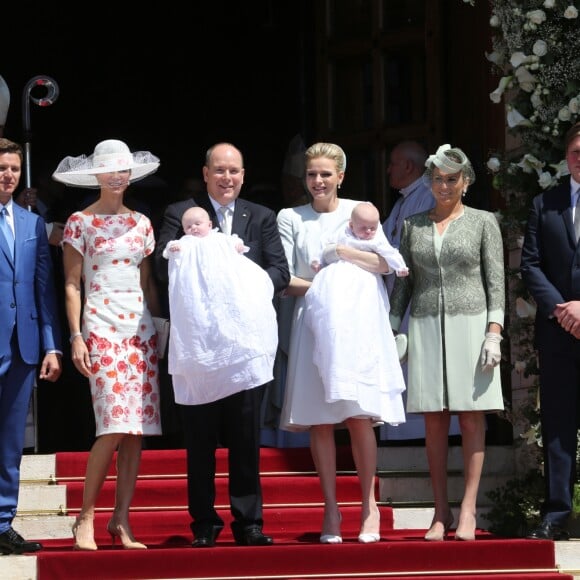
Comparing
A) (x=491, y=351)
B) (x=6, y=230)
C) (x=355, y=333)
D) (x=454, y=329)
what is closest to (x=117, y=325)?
(x=6, y=230)

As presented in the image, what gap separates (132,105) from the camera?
11.2 meters

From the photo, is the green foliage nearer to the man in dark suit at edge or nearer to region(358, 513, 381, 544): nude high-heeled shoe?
region(358, 513, 381, 544): nude high-heeled shoe

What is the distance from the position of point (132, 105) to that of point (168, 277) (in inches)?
187

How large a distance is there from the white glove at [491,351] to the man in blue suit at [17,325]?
6.24ft

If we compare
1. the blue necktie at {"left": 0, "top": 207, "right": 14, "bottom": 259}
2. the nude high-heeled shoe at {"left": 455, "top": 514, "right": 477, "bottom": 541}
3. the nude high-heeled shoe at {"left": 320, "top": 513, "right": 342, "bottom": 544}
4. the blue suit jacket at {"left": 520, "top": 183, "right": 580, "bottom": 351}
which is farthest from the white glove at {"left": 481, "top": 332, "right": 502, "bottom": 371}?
the blue necktie at {"left": 0, "top": 207, "right": 14, "bottom": 259}

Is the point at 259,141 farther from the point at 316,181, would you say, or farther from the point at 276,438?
the point at 316,181

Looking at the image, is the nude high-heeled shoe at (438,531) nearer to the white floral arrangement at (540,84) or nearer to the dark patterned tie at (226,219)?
the dark patterned tie at (226,219)

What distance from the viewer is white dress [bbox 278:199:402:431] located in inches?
261

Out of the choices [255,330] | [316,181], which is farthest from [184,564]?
[316,181]

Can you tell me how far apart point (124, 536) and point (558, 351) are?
2.12 meters

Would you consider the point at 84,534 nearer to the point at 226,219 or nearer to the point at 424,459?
the point at 226,219

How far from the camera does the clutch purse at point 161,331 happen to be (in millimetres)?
6637

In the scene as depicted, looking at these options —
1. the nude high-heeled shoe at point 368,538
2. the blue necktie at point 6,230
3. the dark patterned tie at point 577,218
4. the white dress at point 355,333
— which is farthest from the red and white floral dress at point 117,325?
the dark patterned tie at point 577,218

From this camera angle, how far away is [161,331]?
6.64 meters
